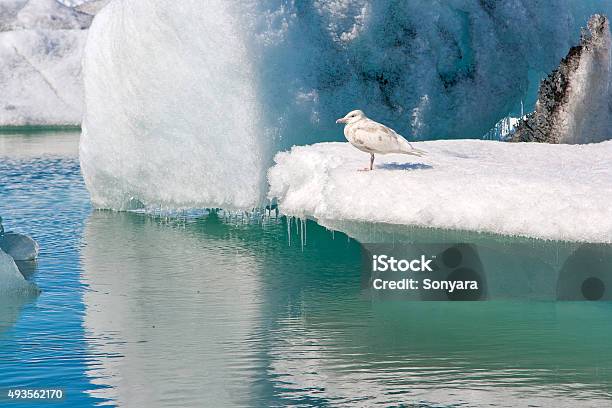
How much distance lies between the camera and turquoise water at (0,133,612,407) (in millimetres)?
6613

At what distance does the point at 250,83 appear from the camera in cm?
1235

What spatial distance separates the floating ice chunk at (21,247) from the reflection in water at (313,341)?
55cm

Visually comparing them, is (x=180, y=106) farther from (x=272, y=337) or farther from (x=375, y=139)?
(x=272, y=337)

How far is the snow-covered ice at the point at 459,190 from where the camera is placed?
845 cm

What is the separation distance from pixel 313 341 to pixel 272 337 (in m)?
0.32

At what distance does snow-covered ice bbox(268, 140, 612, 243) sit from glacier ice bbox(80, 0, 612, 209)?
1.67m

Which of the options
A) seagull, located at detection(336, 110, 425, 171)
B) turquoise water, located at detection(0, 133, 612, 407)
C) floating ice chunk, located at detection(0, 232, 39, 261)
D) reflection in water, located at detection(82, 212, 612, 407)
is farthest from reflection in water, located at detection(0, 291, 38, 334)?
seagull, located at detection(336, 110, 425, 171)

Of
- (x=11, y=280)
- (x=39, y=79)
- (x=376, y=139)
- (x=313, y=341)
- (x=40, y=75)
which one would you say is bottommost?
(x=313, y=341)

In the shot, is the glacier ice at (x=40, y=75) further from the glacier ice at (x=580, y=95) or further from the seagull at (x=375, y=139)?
the seagull at (x=375, y=139)

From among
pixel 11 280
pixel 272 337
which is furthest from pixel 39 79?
pixel 272 337

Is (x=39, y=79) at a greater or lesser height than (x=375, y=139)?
greater

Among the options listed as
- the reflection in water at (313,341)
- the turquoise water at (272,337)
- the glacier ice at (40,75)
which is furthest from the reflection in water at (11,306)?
the glacier ice at (40,75)

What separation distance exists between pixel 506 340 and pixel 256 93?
216 inches

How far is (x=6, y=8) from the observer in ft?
139
